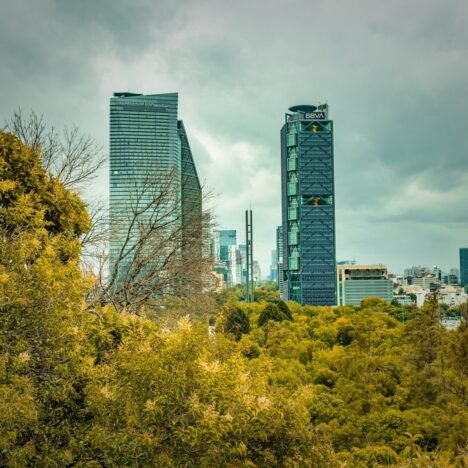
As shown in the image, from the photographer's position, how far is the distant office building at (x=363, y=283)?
382ft

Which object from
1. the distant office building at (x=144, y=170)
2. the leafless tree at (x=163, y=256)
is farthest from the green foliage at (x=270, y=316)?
the leafless tree at (x=163, y=256)

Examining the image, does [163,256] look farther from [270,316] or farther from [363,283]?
[363,283]

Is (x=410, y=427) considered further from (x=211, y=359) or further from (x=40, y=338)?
(x=40, y=338)

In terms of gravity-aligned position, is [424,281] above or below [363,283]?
above

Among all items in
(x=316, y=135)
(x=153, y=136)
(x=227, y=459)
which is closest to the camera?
(x=227, y=459)

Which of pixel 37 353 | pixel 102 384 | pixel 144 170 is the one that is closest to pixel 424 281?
pixel 144 170

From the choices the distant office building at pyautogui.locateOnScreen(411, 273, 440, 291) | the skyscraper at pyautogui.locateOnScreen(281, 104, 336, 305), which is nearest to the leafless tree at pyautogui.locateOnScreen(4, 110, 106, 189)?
the skyscraper at pyautogui.locateOnScreen(281, 104, 336, 305)

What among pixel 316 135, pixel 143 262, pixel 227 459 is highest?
pixel 316 135

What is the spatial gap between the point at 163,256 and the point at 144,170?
534 centimetres

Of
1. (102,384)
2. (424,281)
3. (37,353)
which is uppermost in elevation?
(424,281)

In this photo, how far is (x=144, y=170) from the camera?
15695mm

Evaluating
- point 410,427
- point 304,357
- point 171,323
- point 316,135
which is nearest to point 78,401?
point 171,323

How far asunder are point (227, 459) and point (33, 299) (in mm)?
2331

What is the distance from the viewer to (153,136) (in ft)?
155
